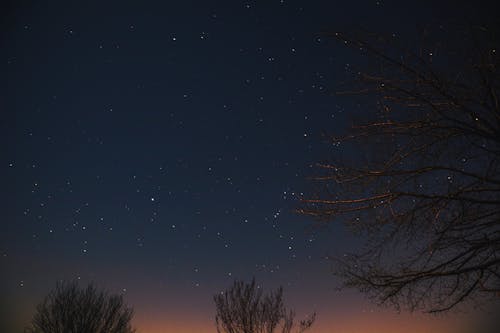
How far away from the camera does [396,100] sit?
3631 millimetres

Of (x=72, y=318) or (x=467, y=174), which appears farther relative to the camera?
(x=72, y=318)

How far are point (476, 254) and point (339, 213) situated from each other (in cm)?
128

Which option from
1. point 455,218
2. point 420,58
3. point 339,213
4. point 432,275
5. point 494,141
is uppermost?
point 420,58

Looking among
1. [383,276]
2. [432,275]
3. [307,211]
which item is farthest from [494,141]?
[307,211]

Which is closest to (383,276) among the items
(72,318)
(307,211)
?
(307,211)

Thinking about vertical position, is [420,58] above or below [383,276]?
above

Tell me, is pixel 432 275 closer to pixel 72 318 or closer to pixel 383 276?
pixel 383 276

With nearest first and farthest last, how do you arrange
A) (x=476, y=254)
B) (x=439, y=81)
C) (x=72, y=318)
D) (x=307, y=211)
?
(x=476, y=254)
(x=439, y=81)
(x=307, y=211)
(x=72, y=318)

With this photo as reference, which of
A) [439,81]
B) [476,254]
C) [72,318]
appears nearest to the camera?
[476,254]

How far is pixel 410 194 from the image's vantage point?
11.4ft

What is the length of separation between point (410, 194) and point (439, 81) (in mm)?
1182

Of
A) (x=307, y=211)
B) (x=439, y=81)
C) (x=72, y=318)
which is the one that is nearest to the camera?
(x=439, y=81)

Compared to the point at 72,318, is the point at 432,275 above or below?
below

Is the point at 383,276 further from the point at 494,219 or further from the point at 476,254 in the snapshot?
the point at 494,219
